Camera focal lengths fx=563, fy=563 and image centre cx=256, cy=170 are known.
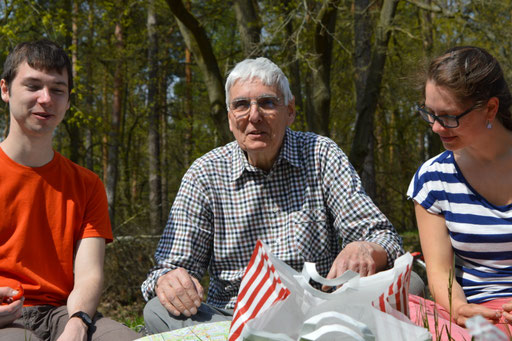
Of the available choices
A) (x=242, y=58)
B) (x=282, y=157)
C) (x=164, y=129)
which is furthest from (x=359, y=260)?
(x=164, y=129)

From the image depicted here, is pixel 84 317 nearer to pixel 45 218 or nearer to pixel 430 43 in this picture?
pixel 45 218

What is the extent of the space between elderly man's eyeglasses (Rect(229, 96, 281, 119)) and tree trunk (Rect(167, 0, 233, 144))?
12.5 ft

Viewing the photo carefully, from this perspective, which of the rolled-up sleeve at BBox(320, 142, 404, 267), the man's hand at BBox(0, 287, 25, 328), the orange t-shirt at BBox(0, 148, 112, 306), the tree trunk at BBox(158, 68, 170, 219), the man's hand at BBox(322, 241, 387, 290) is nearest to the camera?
the man's hand at BBox(322, 241, 387, 290)

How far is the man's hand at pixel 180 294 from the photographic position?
2.45 meters

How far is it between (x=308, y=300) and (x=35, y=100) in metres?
1.73

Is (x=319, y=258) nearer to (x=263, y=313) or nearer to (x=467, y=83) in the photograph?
(x=467, y=83)

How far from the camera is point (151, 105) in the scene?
13.5m

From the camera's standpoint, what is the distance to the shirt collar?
295 cm

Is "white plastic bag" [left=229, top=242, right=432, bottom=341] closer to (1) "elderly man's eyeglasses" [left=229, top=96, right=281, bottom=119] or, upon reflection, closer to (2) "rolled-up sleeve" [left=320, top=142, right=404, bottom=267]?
(2) "rolled-up sleeve" [left=320, top=142, right=404, bottom=267]

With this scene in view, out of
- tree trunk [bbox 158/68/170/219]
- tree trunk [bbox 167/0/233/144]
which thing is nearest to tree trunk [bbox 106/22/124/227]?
tree trunk [bbox 158/68/170/219]

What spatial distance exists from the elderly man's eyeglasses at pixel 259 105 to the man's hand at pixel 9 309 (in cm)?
132

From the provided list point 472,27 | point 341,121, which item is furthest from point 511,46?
point 341,121

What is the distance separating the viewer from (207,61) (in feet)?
23.1

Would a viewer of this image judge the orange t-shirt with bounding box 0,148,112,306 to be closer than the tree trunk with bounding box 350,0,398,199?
Yes
